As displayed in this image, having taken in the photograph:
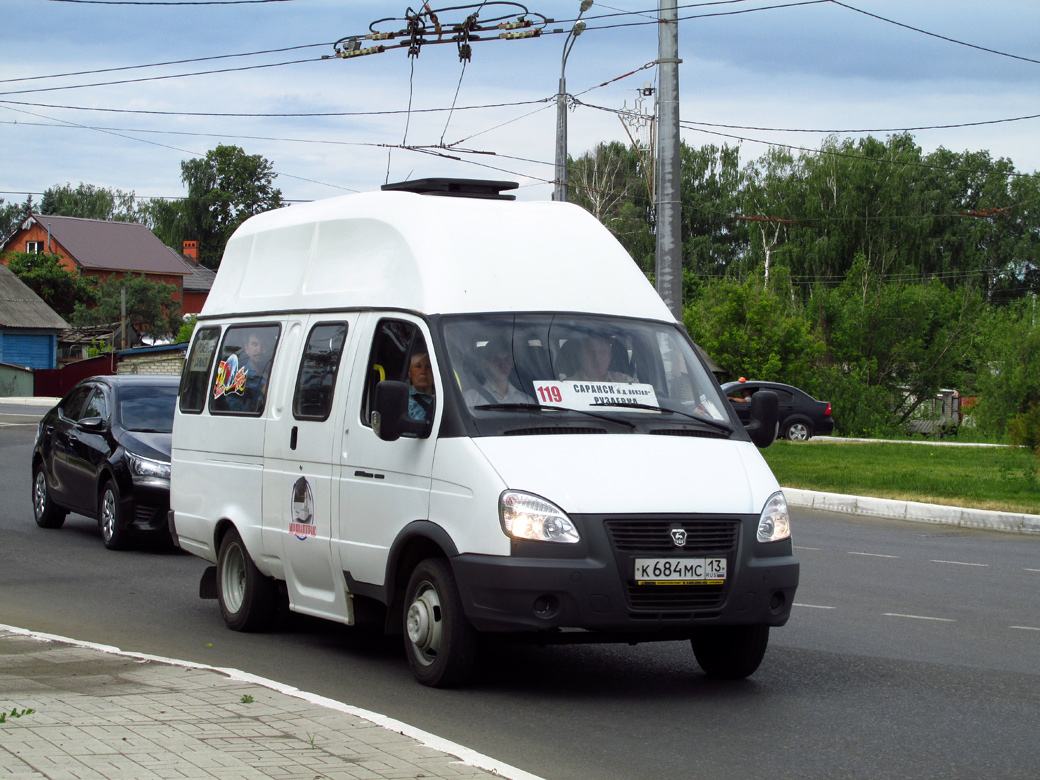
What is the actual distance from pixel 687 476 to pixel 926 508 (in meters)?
11.4

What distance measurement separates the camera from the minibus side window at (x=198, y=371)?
9594 millimetres

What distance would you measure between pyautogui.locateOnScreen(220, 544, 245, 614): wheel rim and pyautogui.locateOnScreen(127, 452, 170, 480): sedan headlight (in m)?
4.08

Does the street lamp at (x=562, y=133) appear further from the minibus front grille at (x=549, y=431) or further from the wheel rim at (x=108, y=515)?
the minibus front grille at (x=549, y=431)

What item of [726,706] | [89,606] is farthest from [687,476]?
[89,606]

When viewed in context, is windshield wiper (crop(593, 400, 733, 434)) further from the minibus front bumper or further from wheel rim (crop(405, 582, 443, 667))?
wheel rim (crop(405, 582, 443, 667))

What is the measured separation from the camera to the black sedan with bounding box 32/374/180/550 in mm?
12852

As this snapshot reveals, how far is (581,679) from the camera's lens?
7199mm

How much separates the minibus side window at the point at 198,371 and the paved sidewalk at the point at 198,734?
10.3ft

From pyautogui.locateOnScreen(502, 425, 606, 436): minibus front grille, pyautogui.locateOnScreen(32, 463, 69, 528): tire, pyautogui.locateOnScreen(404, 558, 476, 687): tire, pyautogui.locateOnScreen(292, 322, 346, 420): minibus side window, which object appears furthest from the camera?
pyautogui.locateOnScreen(32, 463, 69, 528): tire

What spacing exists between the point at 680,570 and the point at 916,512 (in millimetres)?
11625

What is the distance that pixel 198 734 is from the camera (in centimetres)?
532

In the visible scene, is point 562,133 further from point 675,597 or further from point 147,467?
point 675,597


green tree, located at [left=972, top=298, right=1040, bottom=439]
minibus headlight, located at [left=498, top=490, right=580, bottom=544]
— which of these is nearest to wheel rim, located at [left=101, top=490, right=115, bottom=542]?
minibus headlight, located at [left=498, top=490, right=580, bottom=544]

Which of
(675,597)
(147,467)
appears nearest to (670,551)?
(675,597)
